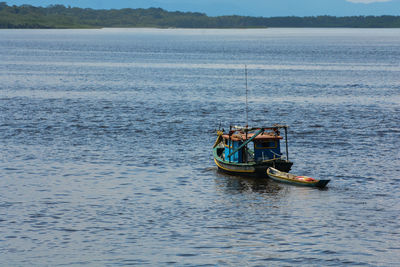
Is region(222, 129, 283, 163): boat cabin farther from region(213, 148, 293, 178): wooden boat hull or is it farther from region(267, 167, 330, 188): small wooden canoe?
region(267, 167, 330, 188): small wooden canoe

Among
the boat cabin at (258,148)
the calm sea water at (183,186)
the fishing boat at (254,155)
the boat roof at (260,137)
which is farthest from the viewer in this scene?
the boat cabin at (258,148)

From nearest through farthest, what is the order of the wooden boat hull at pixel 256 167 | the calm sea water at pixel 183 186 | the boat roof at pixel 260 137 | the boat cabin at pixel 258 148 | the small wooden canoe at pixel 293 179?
the calm sea water at pixel 183 186
the small wooden canoe at pixel 293 179
the wooden boat hull at pixel 256 167
the boat roof at pixel 260 137
the boat cabin at pixel 258 148

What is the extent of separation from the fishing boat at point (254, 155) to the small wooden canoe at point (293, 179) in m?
0.81

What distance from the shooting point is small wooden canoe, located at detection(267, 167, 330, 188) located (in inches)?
1609

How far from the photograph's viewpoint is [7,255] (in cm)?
2861

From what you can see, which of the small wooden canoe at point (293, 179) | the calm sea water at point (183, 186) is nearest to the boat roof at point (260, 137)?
the small wooden canoe at point (293, 179)

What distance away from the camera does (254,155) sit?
147ft

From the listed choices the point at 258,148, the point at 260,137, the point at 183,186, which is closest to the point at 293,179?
the point at 258,148

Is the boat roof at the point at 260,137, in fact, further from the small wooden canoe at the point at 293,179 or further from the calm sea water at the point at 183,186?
the calm sea water at the point at 183,186

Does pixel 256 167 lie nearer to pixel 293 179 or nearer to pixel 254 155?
pixel 254 155

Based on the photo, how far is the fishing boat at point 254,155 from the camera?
43938 millimetres

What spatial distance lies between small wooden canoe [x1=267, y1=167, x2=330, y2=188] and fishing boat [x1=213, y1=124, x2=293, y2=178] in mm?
811

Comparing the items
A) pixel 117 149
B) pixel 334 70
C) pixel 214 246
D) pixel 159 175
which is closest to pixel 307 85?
pixel 334 70

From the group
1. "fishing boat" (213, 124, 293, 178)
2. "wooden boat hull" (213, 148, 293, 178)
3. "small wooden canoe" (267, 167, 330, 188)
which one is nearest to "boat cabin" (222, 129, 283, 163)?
"fishing boat" (213, 124, 293, 178)
